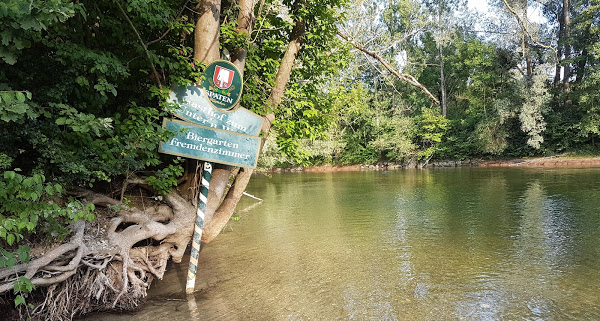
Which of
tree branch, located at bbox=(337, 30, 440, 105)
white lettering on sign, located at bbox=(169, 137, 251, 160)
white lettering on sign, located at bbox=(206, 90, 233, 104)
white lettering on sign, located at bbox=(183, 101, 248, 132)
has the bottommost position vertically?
white lettering on sign, located at bbox=(169, 137, 251, 160)

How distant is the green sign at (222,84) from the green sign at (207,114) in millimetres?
96

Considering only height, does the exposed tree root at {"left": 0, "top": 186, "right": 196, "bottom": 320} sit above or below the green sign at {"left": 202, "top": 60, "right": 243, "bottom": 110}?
below

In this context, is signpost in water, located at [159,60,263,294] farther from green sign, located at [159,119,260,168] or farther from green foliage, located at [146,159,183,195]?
green foliage, located at [146,159,183,195]

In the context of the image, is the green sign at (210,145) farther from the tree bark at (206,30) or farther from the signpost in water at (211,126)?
the tree bark at (206,30)

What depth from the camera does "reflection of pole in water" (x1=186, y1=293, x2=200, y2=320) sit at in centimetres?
519

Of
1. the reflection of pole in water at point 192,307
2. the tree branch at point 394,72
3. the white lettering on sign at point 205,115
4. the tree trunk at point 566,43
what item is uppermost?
the tree trunk at point 566,43

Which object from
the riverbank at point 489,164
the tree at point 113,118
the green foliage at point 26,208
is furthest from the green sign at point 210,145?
the riverbank at point 489,164

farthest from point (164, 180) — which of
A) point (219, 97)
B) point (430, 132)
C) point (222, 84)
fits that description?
point (430, 132)

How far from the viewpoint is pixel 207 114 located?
18.1 feet

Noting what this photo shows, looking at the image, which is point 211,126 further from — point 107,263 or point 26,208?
point 26,208

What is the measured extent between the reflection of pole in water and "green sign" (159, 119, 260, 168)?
7.26ft

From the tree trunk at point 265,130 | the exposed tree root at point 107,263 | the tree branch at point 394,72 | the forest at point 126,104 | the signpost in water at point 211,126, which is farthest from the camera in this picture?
the tree branch at point 394,72

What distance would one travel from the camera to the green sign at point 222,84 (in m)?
5.48

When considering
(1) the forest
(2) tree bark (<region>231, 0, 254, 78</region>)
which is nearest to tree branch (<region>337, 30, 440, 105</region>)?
(1) the forest
